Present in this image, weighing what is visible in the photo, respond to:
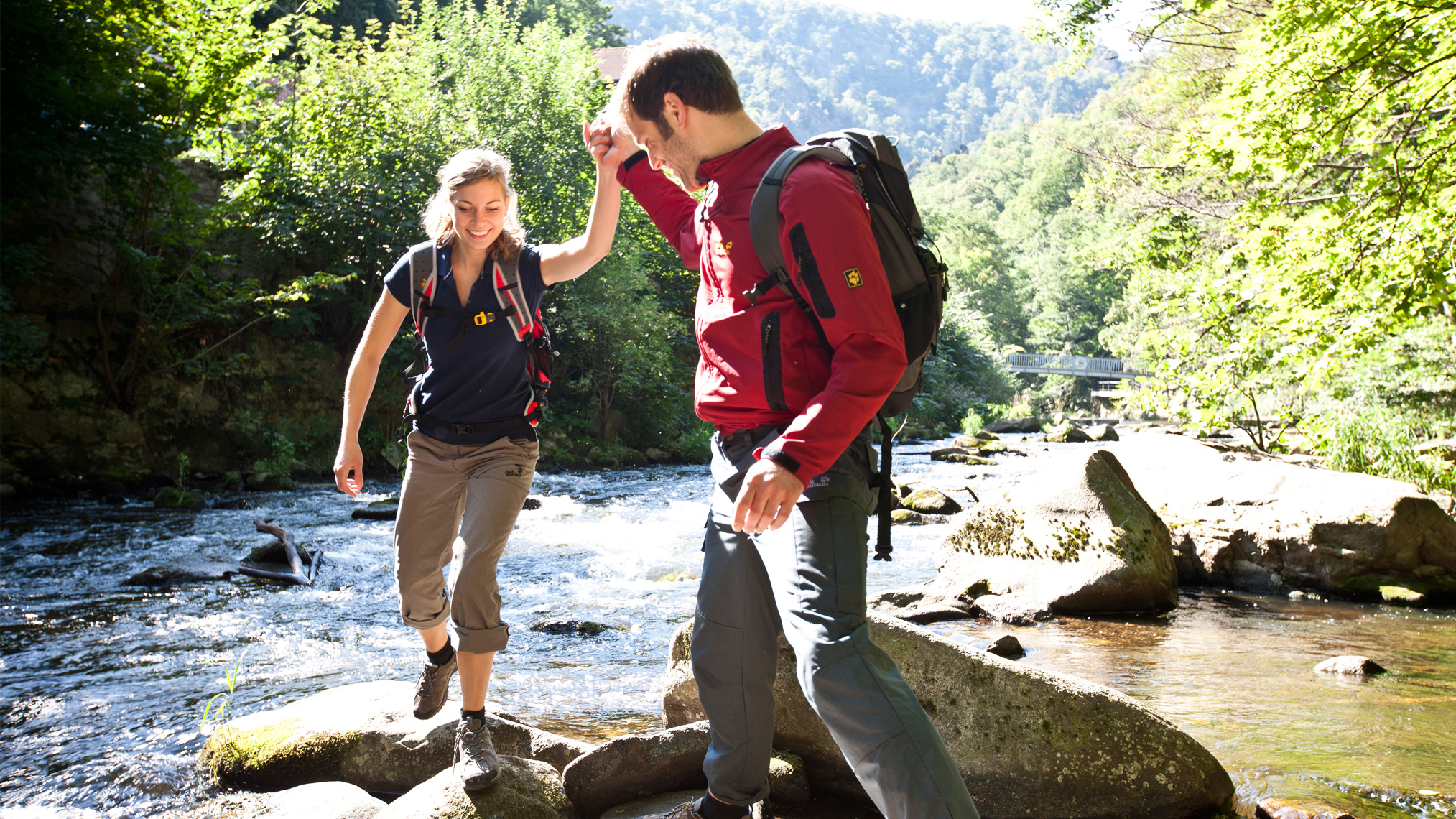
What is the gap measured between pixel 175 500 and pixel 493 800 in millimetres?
10888

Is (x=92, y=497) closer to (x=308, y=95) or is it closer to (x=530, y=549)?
(x=530, y=549)

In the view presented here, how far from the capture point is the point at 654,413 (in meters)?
22.7

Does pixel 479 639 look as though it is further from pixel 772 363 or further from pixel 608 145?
pixel 608 145

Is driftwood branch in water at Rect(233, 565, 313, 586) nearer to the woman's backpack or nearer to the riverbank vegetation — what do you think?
the woman's backpack

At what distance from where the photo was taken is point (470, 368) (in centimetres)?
309

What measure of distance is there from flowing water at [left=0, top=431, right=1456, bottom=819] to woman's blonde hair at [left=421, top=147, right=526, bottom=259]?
237 cm

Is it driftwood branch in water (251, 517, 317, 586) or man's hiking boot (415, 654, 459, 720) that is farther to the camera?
driftwood branch in water (251, 517, 317, 586)

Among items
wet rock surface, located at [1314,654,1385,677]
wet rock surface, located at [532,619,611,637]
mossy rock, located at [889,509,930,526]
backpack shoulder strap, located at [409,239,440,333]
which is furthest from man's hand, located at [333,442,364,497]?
mossy rock, located at [889,509,930,526]

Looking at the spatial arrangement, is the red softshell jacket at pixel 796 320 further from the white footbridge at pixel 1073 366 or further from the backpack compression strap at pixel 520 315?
the white footbridge at pixel 1073 366

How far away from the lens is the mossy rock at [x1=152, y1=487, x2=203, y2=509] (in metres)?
11.7

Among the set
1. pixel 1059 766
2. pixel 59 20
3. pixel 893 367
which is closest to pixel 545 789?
pixel 1059 766

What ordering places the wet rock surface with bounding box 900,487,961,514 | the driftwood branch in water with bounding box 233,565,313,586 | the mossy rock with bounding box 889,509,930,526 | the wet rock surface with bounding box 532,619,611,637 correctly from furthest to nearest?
the wet rock surface with bounding box 900,487,961,514
the mossy rock with bounding box 889,509,930,526
the driftwood branch in water with bounding box 233,565,313,586
the wet rock surface with bounding box 532,619,611,637

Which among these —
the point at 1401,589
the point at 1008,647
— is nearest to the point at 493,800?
the point at 1008,647

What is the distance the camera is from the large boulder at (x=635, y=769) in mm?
3178
